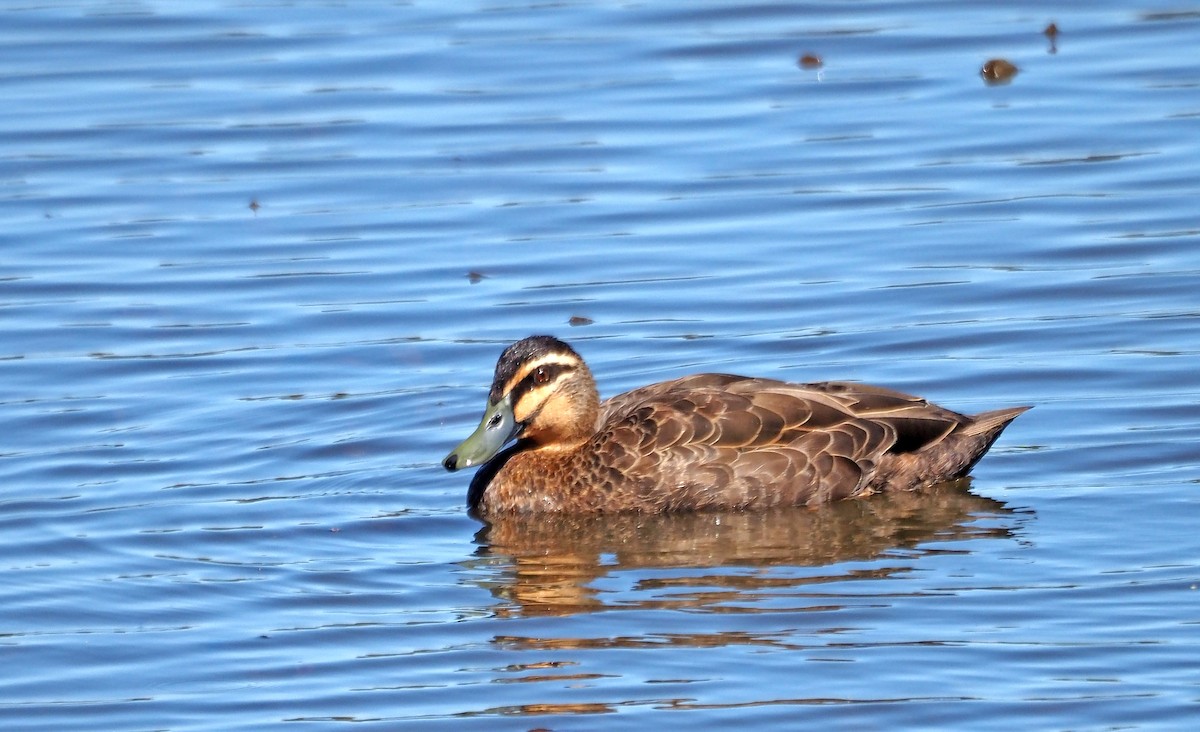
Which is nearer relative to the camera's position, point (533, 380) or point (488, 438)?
point (488, 438)

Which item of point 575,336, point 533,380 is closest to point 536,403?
point 533,380

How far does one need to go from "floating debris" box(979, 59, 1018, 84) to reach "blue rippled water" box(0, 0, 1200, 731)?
0.16m

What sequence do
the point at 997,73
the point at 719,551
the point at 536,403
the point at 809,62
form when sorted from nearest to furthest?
1. the point at 719,551
2. the point at 536,403
3. the point at 997,73
4. the point at 809,62

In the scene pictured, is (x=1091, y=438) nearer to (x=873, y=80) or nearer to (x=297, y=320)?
(x=297, y=320)

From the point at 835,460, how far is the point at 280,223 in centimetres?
661

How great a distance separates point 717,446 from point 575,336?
274 centimetres

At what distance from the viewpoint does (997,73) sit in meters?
19.0

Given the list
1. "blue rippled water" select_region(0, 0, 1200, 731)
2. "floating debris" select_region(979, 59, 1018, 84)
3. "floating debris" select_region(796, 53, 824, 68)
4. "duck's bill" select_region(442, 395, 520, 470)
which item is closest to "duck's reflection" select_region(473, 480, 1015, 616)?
"blue rippled water" select_region(0, 0, 1200, 731)

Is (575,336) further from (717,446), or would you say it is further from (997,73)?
(997,73)

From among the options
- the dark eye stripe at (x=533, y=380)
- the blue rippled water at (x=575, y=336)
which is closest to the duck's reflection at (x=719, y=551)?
the blue rippled water at (x=575, y=336)

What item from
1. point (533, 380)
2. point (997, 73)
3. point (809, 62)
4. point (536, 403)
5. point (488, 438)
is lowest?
point (488, 438)

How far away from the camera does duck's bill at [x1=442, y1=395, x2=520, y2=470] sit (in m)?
11.3

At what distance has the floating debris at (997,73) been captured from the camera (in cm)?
1894

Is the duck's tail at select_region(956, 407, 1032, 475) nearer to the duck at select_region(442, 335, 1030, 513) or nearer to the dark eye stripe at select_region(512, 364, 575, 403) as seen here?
the duck at select_region(442, 335, 1030, 513)
